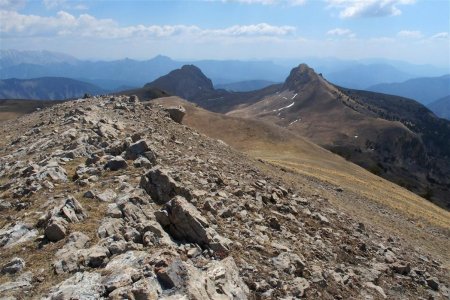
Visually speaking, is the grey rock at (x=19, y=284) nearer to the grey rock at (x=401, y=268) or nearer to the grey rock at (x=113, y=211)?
the grey rock at (x=113, y=211)

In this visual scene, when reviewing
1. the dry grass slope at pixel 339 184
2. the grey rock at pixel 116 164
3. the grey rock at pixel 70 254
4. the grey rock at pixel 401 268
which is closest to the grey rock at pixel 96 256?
the grey rock at pixel 70 254

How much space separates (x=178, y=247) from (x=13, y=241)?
629 cm

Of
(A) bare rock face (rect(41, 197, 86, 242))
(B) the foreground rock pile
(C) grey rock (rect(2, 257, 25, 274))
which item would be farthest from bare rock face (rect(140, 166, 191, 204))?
(C) grey rock (rect(2, 257, 25, 274))

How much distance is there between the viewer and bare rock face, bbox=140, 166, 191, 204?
1933cm

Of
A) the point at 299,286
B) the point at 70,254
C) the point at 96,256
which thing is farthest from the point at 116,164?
the point at 299,286

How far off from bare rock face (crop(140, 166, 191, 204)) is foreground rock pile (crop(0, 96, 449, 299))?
2.1 inches

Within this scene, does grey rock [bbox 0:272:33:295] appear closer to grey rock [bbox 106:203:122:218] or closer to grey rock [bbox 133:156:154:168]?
grey rock [bbox 106:203:122:218]

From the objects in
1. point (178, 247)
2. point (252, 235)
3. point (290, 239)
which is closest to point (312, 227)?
point (290, 239)

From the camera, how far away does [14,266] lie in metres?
14.0

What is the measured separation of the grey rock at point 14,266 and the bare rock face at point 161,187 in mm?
6445

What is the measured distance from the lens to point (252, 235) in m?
18.7

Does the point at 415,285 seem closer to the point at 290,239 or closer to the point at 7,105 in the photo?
the point at 290,239

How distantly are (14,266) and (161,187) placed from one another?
7288mm

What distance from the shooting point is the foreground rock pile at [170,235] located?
44.0 ft
